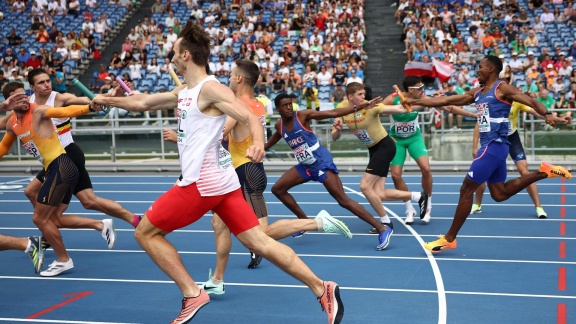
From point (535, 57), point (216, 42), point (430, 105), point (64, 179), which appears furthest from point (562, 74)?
point (64, 179)

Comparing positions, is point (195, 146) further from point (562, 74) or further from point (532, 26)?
point (532, 26)

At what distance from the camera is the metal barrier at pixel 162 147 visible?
57.1 ft

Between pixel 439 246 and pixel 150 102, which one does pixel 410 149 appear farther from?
pixel 150 102

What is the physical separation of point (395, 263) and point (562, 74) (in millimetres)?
13590

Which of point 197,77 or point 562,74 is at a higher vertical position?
point 197,77

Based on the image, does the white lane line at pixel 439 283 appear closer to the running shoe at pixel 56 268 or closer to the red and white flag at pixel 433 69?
the running shoe at pixel 56 268

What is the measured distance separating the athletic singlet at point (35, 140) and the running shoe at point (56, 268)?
1.06 metres

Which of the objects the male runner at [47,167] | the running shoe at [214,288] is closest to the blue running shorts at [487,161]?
the running shoe at [214,288]

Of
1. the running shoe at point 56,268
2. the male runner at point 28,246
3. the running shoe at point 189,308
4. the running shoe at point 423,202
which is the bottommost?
the running shoe at point 423,202

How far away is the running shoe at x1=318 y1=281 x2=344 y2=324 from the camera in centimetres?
589

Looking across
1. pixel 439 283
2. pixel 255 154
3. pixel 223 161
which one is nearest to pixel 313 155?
pixel 439 283

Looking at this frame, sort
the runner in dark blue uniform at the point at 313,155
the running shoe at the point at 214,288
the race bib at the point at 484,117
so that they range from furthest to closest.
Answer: the runner in dark blue uniform at the point at 313,155, the race bib at the point at 484,117, the running shoe at the point at 214,288

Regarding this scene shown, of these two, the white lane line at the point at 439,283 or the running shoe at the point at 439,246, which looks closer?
the white lane line at the point at 439,283

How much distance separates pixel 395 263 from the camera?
8.75 metres
